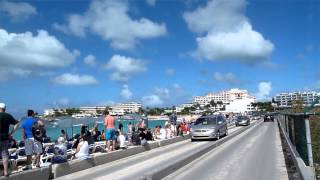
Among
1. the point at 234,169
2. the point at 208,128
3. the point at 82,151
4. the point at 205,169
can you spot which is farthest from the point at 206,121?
the point at 234,169

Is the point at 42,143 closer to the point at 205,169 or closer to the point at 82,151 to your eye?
the point at 82,151

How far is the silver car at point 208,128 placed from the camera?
32906 mm

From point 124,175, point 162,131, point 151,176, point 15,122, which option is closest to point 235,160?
point 124,175

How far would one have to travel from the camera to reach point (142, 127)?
27891 millimetres

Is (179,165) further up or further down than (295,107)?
further down

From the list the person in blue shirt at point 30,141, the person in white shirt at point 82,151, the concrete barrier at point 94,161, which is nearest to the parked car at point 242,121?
the concrete barrier at point 94,161

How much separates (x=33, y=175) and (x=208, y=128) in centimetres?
2111

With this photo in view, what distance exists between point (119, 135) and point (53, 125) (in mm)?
3368

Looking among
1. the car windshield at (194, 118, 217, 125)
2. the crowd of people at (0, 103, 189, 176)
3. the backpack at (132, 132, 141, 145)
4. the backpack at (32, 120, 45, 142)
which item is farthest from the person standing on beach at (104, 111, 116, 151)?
the car windshield at (194, 118, 217, 125)

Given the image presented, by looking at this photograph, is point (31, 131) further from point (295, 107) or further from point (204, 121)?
point (204, 121)

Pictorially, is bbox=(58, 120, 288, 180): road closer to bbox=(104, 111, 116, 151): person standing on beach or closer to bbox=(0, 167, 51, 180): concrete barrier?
bbox=(0, 167, 51, 180): concrete barrier

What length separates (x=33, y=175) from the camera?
12922 mm

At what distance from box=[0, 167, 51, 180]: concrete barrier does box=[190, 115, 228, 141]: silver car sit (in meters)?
19.8

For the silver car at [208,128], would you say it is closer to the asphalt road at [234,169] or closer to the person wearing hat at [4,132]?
the asphalt road at [234,169]
